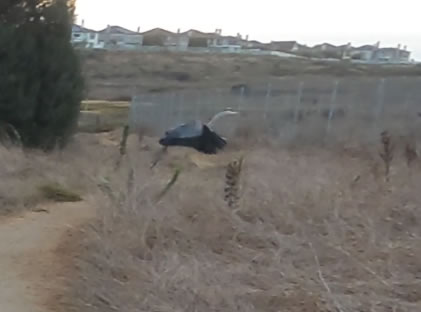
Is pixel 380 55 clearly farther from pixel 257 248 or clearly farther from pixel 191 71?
pixel 257 248

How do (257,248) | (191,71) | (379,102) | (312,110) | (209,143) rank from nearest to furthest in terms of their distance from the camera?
(257,248) → (209,143) → (379,102) → (312,110) → (191,71)

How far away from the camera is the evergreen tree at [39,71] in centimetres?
1593

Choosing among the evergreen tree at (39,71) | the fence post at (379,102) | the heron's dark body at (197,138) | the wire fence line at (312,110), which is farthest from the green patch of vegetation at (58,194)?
the fence post at (379,102)

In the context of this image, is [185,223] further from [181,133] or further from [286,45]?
[286,45]

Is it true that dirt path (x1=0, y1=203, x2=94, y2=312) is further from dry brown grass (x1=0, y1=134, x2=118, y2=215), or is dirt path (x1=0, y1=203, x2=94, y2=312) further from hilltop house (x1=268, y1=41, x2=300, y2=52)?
hilltop house (x1=268, y1=41, x2=300, y2=52)


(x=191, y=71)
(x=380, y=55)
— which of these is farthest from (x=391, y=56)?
(x=191, y=71)

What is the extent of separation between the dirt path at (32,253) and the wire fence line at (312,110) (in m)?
8.15

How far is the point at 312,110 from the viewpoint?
21.5 meters

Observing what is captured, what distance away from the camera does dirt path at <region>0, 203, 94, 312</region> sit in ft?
18.4

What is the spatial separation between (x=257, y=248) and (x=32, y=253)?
1965mm

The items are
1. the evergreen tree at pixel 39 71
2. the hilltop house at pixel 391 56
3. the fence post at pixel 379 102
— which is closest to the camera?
the evergreen tree at pixel 39 71

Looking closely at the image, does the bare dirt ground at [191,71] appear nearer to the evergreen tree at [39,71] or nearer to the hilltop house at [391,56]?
the hilltop house at [391,56]

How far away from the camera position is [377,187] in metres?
7.18

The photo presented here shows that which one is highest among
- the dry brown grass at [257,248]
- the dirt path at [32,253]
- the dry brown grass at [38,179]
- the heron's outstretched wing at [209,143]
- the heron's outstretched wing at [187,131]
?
the dry brown grass at [257,248]
